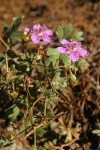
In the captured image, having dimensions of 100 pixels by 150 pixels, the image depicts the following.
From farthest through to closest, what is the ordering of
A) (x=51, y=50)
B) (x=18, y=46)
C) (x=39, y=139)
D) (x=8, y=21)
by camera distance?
1. (x=8, y=21)
2. (x=18, y=46)
3. (x=39, y=139)
4. (x=51, y=50)

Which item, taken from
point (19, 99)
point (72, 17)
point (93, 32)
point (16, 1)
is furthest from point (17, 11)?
point (19, 99)

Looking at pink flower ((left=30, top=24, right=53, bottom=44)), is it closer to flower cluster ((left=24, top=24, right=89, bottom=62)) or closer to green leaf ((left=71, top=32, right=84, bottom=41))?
flower cluster ((left=24, top=24, right=89, bottom=62))

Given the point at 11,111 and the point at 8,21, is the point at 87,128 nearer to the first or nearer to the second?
the point at 11,111

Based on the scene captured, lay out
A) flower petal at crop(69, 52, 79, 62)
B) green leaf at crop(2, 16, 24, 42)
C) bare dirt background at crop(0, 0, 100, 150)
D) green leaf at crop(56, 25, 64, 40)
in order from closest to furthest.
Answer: flower petal at crop(69, 52, 79, 62) → green leaf at crop(56, 25, 64, 40) → green leaf at crop(2, 16, 24, 42) → bare dirt background at crop(0, 0, 100, 150)

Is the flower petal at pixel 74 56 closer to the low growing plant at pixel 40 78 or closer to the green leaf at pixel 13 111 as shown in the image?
the low growing plant at pixel 40 78

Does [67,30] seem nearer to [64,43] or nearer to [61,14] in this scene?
[64,43]

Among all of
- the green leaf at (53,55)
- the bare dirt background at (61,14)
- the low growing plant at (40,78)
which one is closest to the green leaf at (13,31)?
the low growing plant at (40,78)

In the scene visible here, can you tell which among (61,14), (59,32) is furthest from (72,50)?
(61,14)

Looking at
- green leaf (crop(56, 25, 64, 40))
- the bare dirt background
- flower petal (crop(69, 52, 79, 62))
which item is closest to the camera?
flower petal (crop(69, 52, 79, 62))

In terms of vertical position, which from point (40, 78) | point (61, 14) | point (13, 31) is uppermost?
point (61, 14)

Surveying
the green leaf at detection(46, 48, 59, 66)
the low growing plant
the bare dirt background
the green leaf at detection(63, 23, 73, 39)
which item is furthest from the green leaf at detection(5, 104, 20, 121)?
the bare dirt background

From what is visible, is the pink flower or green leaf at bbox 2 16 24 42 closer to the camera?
the pink flower
